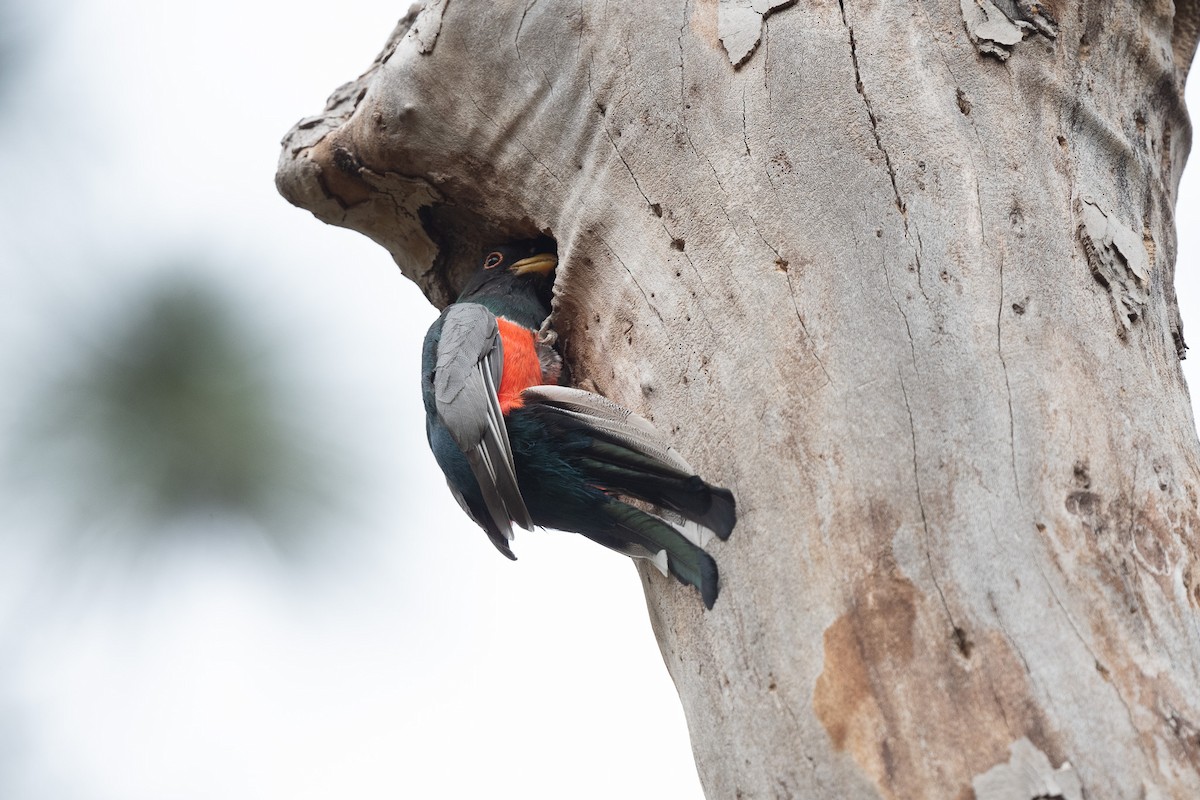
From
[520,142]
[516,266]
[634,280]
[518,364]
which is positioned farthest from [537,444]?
[516,266]

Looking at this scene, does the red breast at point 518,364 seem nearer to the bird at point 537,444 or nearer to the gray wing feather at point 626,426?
the bird at point 537,444

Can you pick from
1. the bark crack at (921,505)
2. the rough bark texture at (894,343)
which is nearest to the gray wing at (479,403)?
the rough bark texture at (894,343)

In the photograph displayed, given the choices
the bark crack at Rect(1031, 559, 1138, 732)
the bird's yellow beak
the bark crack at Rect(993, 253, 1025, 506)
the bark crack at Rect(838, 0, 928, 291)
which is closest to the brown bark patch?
the bark crack at Rect(1031, 559, 1138, 732)

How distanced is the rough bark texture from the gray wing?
0.27 m

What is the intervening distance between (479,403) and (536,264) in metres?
0.67

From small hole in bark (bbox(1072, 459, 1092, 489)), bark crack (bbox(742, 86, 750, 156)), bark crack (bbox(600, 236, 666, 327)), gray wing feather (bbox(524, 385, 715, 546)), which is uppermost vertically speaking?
bark crack (bbox(742, 86, 750, 156))

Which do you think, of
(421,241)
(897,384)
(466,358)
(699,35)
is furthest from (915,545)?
(421,241)

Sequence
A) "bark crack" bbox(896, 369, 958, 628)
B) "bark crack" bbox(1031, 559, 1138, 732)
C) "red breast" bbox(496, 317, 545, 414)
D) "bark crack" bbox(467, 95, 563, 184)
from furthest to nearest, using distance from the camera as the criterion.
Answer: "red breast" bbox(496, 317, 545, 414) → "bark crack" bbox(467, 95, 563, 184) → "bark crack" bbox(896, 369, 958, 628) → "bark crack" bbox(1031, 559, 1138, 732)

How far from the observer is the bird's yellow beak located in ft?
11.2

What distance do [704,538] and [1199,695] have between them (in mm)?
851

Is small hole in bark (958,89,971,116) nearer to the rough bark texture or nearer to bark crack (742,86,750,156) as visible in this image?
the rough bark texture

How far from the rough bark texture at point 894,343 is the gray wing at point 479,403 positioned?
266 mm

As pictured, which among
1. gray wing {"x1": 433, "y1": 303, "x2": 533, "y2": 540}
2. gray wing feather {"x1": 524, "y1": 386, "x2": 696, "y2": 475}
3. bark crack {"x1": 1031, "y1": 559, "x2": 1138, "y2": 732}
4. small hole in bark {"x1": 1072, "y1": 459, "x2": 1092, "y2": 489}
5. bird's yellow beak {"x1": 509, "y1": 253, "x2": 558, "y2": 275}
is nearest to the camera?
bark crack {"x1": 1031, "y1": 559, "x2": 1138, "y2": 732}

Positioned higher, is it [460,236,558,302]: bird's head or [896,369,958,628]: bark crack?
[460,236,558,302]: bird's head
